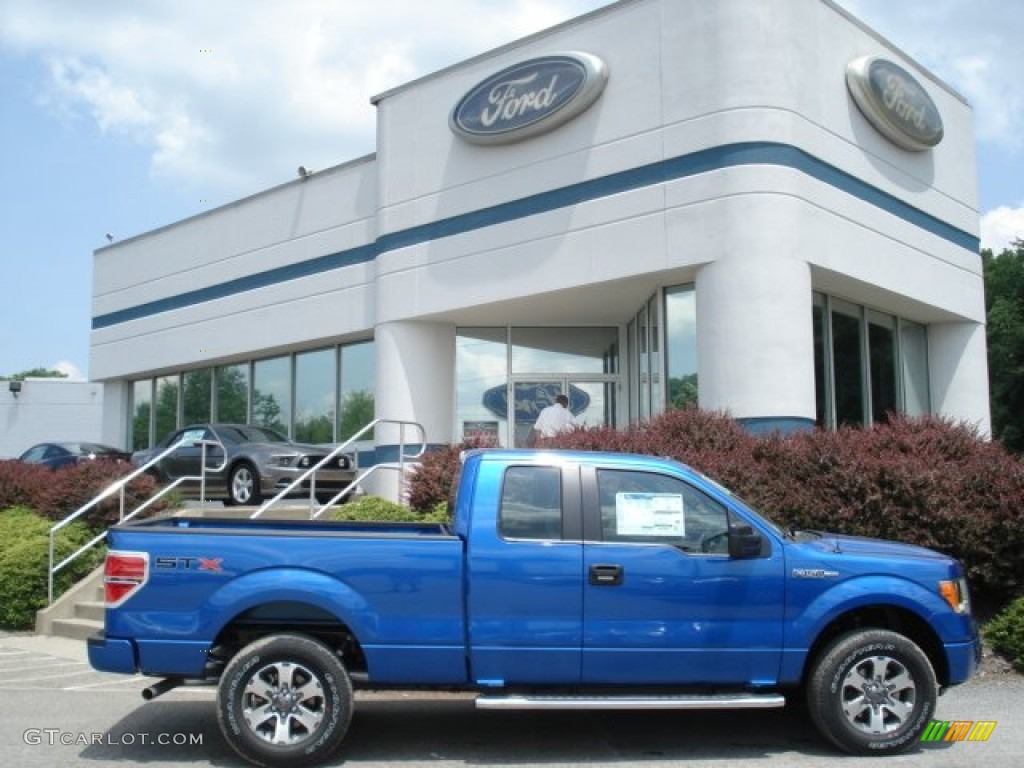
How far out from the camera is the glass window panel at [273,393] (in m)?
21.1

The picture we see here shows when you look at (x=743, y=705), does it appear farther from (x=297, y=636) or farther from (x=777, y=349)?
(x=777, y=349)

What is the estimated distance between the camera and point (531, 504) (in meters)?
6.25

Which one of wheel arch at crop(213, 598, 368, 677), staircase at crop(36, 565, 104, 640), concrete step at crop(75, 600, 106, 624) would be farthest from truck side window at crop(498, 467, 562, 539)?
concrete step at crop(75, 600, 106, 624)

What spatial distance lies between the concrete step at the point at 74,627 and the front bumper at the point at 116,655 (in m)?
5.19

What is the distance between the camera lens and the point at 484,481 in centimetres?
630

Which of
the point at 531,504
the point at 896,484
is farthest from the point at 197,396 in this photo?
the point at 531,504

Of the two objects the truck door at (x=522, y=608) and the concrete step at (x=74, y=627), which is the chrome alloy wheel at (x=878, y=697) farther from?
the concrete step at (x=74, y=627)

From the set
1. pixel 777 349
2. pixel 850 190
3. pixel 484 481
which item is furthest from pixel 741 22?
pixel 484 481

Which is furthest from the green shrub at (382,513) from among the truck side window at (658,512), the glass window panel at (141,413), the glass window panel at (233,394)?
the glass window panel at (141,413)

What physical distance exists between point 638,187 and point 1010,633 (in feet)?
25.7

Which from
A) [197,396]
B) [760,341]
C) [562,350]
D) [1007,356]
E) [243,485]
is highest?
[1007,356]

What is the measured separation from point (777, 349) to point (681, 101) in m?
3.72

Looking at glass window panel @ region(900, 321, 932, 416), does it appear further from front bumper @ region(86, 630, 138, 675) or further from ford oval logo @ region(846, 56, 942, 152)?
front bumper @ region(86, 630, 138, 675)

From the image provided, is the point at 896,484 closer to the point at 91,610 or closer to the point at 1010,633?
the point at 1010,633
